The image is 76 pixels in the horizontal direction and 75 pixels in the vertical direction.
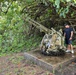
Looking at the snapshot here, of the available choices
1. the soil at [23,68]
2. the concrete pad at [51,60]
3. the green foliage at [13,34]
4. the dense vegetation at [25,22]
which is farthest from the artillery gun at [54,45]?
the green foliage at [13,34]

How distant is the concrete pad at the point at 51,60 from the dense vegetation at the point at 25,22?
2051 mm

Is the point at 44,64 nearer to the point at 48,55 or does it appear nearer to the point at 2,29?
the point at 48,55

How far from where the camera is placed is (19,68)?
5652mm

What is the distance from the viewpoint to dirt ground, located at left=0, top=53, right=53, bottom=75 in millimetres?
5188

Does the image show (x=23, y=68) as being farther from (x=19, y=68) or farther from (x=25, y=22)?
(x=25, y=22)

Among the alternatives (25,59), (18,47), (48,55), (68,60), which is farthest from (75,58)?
(18,47)

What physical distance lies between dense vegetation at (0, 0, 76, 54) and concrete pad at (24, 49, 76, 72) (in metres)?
2.05

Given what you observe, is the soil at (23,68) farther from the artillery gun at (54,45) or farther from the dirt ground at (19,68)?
the artillery gun at (54,45)


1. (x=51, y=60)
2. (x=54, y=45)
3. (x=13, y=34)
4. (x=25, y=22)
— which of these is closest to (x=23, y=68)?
(x=51, y=60)

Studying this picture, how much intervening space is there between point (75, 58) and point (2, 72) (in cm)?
263

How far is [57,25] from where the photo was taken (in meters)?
8.08

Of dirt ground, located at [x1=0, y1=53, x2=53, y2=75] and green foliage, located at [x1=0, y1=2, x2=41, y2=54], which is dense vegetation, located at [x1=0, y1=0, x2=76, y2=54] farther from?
dirt ground, located at [x1=0, y1=53, x2=53, y2=75]

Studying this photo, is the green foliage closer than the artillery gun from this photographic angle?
No

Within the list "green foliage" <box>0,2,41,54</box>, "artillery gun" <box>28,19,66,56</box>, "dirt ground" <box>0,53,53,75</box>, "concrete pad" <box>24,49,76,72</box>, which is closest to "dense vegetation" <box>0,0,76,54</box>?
"green foliage" <box>0,2,41,54</box>
